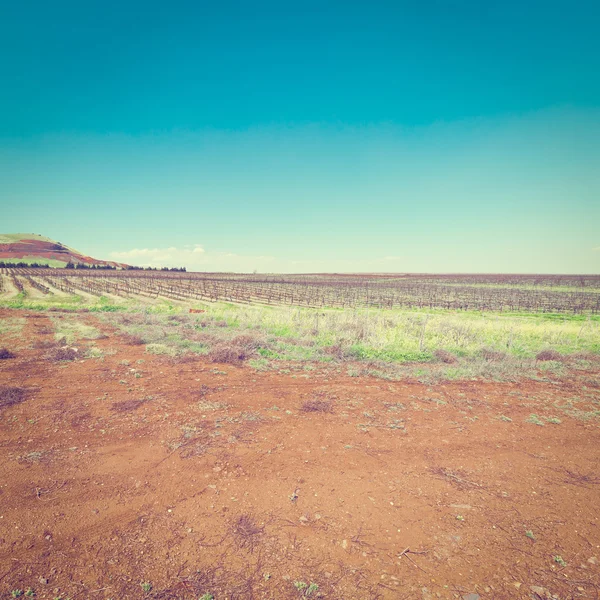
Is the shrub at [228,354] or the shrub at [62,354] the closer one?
the shrub at [62,354]

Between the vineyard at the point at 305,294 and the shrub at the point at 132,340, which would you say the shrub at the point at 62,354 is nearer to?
the shrub at the point at 132,340

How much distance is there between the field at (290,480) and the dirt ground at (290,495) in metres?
0.02

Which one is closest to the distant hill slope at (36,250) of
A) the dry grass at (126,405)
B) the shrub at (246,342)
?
the shrub at (246,342)

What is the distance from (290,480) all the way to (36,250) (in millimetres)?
203974

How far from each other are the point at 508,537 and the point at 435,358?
9521 mm

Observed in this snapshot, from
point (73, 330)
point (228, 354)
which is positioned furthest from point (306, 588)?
point (73, 330)

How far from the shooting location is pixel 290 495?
470 centimetres

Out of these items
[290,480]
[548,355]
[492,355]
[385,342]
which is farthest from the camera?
[385,342]

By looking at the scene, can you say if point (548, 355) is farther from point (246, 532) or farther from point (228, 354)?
point (246, 532)

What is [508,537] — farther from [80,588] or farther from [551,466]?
[80,588]

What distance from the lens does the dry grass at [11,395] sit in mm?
7064

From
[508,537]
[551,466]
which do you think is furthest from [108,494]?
[551,466]

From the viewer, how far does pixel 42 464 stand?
507 cm

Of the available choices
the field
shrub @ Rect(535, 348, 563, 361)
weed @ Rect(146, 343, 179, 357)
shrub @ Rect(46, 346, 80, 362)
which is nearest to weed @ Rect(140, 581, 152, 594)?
the field
